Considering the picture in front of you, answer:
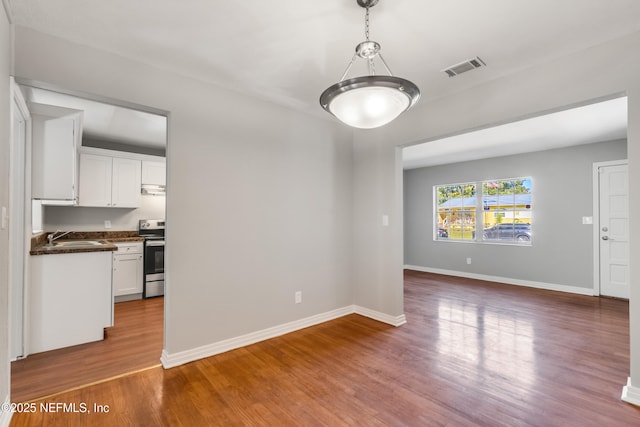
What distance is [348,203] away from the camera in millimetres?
3986

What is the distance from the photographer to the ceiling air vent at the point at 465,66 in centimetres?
246

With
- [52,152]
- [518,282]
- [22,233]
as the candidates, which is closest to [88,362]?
[22,233]

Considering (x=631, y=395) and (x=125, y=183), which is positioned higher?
(x=125, y=183)

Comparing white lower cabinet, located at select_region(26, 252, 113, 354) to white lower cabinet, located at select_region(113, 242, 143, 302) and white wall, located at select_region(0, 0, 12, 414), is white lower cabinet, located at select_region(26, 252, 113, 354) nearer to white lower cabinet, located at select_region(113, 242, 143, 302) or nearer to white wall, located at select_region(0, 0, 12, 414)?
white wall, located at select_region(0, 0, 12, 414)

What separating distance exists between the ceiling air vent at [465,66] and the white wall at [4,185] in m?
3.06

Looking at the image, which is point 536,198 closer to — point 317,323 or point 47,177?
point 317,323

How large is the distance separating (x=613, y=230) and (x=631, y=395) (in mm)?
3990

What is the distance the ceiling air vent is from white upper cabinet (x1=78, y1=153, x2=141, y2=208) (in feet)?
15.7

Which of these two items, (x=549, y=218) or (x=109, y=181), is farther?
(x=549, y=218)

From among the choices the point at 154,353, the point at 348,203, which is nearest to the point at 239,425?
the point at 154,353

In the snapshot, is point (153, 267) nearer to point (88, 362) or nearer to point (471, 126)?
point (88, 362)

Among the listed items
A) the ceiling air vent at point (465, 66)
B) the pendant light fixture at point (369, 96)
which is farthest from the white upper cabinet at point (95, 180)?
the ceiling air vent at point (465, 66)

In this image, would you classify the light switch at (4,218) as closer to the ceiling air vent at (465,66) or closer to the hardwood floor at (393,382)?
the hardwood floor at (393,382)

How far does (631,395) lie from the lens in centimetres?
204
